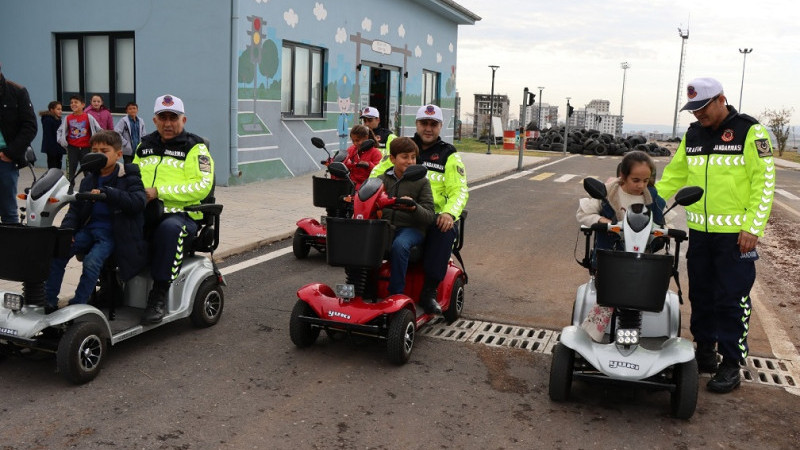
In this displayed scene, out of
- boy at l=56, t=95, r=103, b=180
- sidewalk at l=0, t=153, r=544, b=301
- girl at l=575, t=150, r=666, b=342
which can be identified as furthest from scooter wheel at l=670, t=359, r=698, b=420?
boy at l=56, t=95, r=103, b=180

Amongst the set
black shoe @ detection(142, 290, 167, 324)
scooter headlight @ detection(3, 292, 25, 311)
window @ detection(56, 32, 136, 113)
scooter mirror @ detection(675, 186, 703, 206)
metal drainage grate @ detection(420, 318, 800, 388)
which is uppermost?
window @ detection(56, 32, 136, 113)

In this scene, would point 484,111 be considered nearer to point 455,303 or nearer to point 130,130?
point 130,130

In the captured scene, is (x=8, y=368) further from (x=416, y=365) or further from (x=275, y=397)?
(x=416, y=365)

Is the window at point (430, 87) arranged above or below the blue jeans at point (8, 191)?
above

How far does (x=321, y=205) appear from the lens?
27.4 feet

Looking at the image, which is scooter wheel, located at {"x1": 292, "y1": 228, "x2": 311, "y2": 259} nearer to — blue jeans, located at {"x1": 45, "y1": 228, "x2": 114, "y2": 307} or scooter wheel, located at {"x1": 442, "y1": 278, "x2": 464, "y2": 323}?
scooter wheel, located at {"x1": 442, "y1": 278, "x2": 464, "y2": 323}

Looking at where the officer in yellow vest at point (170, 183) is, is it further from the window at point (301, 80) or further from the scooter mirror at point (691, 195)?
the window at point (301, 80)

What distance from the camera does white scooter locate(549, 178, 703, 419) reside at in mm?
4051

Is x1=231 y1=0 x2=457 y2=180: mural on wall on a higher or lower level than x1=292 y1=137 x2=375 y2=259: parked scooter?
higher

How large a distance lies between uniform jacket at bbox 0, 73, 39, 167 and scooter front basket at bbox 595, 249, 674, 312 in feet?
17.9

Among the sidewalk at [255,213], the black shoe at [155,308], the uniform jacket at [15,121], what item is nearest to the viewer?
the black shoe at [155,308]

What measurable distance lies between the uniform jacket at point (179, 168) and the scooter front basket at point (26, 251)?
125 cm

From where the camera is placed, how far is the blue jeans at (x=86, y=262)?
4.68m

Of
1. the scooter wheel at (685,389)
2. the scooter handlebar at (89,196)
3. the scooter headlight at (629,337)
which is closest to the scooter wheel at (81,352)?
the scooter handlebar at (89,196)
